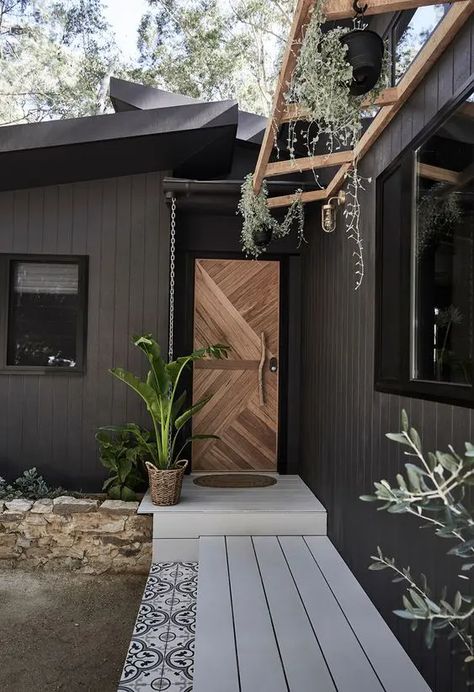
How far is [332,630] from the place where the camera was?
2348 millimetres

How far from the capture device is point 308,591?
2.74 metres

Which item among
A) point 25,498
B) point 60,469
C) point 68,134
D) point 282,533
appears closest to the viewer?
point 282,533

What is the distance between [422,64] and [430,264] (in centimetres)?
78

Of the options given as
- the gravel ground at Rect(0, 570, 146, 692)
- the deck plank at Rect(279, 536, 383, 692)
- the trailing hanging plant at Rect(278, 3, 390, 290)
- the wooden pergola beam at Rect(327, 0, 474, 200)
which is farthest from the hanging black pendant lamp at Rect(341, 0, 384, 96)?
the gravel ground at Rect(0, 570, 146, 692)

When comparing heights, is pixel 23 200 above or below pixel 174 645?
above

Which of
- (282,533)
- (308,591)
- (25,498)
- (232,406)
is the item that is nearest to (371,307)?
(308,591)

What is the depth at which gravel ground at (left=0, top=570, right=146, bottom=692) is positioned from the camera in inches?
105

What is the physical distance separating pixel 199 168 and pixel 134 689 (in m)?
3.98

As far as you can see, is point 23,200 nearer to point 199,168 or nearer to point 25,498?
point 199,168

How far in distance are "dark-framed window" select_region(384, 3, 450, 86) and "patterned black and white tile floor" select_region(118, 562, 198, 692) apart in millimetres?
2928

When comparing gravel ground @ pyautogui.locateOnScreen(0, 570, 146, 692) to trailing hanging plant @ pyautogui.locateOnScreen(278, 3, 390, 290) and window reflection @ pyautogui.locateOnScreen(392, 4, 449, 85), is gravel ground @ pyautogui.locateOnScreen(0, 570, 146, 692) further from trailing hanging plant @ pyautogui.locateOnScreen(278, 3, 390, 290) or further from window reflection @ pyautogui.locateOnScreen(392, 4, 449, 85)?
window reflection @ pyautogui.locateOnScreen(392, 4, 449, 85)

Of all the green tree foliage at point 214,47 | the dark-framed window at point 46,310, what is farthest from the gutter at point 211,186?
the green tree foliage at point 214,47

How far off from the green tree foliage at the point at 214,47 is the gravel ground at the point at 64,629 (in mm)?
7812

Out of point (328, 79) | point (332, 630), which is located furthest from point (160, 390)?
point (328, 79)
